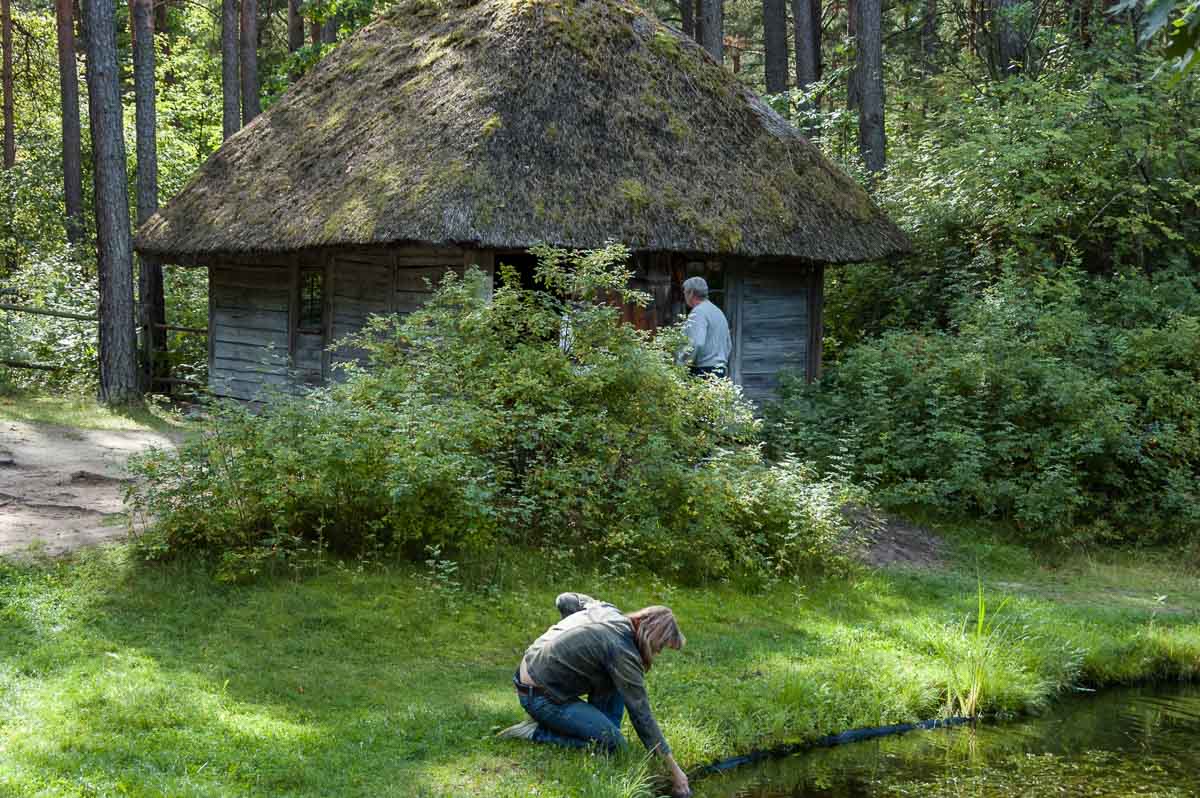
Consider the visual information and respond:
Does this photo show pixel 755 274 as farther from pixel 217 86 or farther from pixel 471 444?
pixel 217 86

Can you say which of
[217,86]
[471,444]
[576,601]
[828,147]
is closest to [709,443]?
[471,444]

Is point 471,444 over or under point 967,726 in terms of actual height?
over

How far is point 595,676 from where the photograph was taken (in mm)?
5777

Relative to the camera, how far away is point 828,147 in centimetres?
2045

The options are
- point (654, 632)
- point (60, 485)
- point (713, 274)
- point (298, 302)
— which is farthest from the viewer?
point (298, 302)

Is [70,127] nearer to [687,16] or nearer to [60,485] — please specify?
[687,16]

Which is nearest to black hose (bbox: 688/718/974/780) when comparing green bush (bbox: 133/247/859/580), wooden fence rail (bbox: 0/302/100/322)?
green bush (bbox: 133/247/859/580)

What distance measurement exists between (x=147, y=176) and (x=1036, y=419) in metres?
13.0

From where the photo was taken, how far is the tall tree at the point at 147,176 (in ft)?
56.3

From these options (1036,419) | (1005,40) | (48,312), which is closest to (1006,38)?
(1005,40)

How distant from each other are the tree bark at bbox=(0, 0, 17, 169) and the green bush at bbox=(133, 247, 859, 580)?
68.1 feet

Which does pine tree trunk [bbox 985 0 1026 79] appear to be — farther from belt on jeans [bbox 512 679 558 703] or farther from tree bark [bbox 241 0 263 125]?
belt on jeans [bbox 512 679 558 703]

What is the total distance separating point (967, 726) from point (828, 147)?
47.6 ft

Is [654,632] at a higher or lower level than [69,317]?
lower
